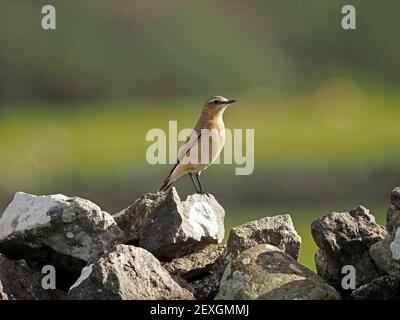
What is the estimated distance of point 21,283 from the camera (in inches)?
487

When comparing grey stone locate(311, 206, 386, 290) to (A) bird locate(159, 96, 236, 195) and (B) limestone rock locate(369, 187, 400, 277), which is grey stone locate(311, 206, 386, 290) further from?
(A) bird locate(159, 96, 236, 195)

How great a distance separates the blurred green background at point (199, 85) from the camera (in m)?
41.9

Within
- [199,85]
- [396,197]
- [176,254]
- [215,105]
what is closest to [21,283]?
[176,254]

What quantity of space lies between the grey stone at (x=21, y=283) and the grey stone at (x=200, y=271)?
41.9 inches

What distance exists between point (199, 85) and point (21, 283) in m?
36.9

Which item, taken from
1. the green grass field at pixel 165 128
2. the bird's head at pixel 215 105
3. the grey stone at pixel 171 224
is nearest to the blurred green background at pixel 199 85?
the green grass field at pixel 165 128

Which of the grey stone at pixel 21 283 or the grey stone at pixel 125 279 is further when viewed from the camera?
the grey stone at pixel 21 283

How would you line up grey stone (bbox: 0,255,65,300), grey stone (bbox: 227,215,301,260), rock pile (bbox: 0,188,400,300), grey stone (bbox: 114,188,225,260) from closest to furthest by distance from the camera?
rock pile (bbox: 0,188,400,300) → grey stone (bbox: 0,255,65,300) → grey stone (bbox: 227,215,301,260) → grey stone (bbox: 114,188,225,260)

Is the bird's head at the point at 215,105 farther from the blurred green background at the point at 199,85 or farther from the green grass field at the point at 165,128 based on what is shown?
the blurred green background at the point at 199,85

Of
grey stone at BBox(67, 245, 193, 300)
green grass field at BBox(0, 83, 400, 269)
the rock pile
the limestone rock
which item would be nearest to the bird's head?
the rock pile

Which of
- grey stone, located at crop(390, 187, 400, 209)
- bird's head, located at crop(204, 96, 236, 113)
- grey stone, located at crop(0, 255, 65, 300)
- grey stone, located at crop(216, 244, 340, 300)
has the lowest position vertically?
grey stone, located at crop(0, 255, 65, 300)

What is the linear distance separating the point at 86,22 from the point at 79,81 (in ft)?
14.3

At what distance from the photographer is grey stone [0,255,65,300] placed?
12.2m
